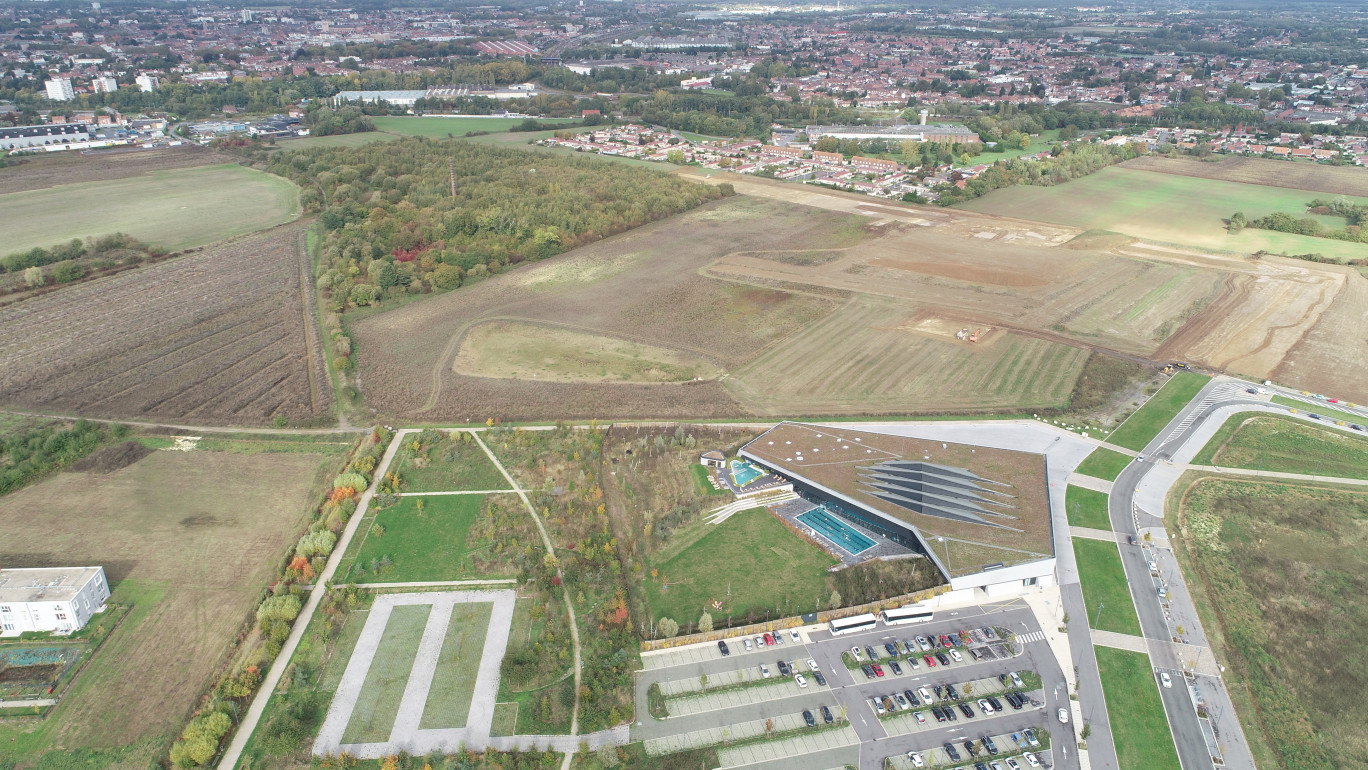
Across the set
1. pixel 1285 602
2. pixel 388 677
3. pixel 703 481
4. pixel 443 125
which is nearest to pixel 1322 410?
pixel 1285 602

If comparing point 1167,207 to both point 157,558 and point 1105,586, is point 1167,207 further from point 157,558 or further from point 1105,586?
point 157,558

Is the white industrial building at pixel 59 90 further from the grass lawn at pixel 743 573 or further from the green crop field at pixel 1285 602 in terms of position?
the green crop field at pixel 1285 602

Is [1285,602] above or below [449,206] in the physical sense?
below

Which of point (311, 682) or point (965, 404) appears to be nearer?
point (311, 682)

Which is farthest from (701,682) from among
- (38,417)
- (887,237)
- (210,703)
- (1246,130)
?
(1246,130)

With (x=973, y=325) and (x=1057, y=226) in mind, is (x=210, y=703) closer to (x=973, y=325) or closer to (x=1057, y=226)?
(x=973, y=325)

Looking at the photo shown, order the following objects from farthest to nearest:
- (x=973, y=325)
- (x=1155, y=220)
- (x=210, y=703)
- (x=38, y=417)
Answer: (x=1155, y=220), (x=973, y=325), (x=38, y=417), (x=210, y=703)
